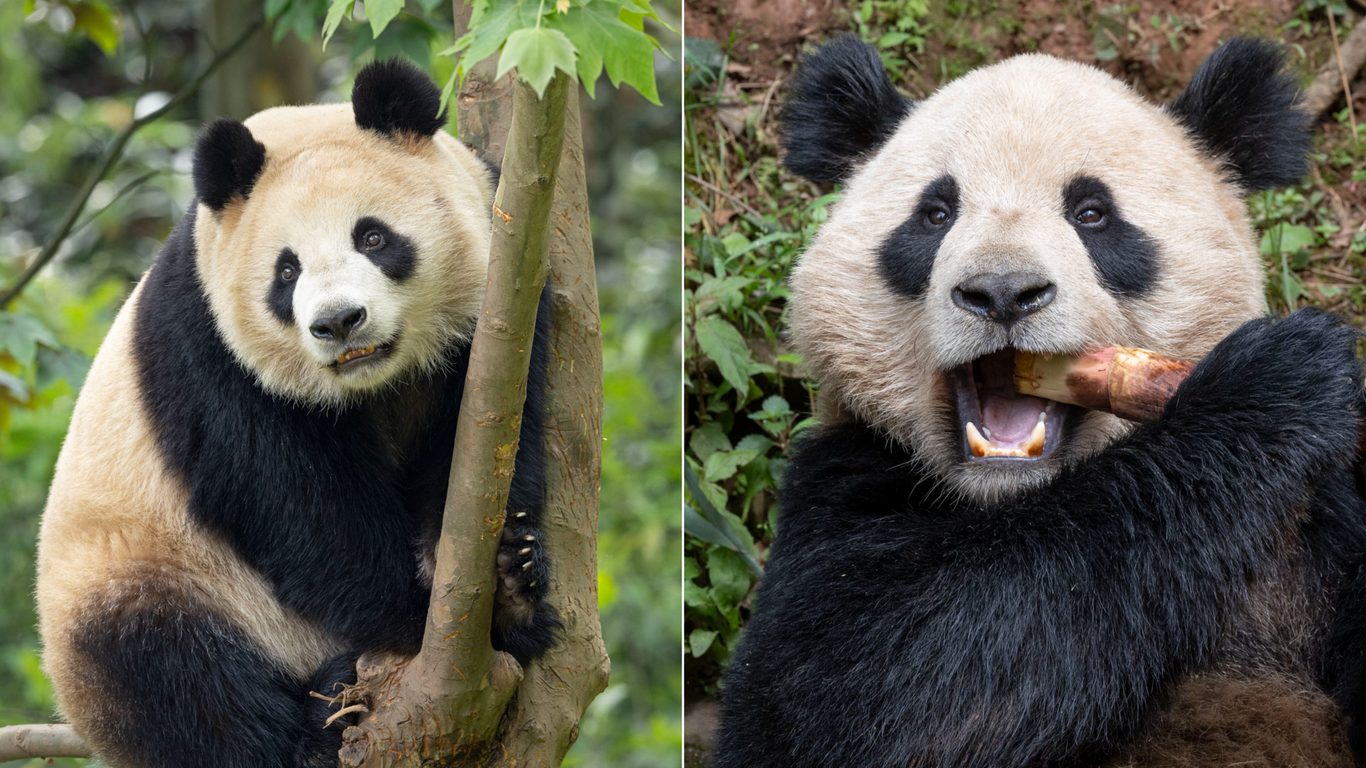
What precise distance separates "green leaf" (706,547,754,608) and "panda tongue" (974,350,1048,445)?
1.36 metres

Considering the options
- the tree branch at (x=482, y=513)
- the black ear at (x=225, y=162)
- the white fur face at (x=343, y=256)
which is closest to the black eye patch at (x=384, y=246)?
the white fur face at (x=343, y=256)

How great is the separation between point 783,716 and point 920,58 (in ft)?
9.59

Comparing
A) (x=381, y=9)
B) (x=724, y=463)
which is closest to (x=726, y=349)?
(x=724, y=463)

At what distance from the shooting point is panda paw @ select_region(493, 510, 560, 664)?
236 cm

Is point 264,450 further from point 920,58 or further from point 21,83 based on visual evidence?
point 21,83

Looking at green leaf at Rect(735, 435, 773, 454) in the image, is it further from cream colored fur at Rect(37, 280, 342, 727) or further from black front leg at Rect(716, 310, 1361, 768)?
cream colored fur at Rect(37, 280, 342, 727)

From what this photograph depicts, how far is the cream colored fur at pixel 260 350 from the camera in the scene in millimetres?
2506

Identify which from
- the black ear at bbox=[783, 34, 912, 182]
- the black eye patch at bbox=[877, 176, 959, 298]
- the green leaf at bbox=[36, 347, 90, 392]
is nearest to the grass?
the black ear at bbox=[783, 34, 912, 182]

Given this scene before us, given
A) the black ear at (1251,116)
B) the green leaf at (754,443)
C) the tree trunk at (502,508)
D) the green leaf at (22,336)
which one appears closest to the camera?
the tree trunk at (502,508)

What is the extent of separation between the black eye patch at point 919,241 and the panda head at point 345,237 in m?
1.00

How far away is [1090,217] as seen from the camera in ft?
9.08

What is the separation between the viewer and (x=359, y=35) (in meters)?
3.74

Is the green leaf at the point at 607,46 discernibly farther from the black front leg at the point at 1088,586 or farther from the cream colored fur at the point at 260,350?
the black front leg at the point at 1088,586

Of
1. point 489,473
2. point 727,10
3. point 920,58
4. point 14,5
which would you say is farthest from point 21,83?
point 489,473
